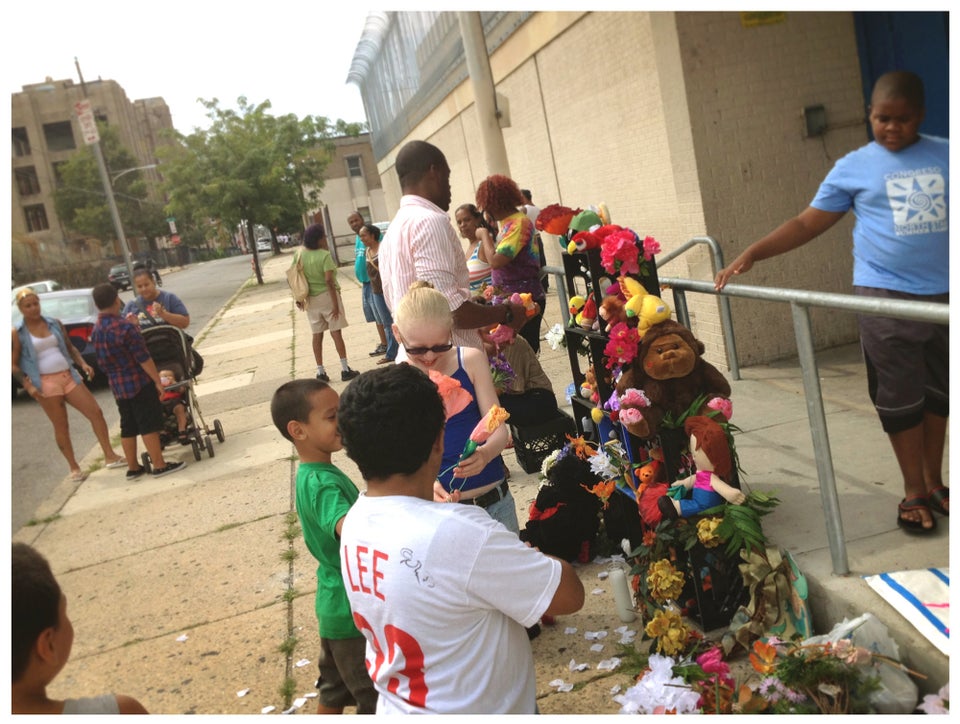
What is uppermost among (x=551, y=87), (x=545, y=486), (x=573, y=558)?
(x=551, y=87)

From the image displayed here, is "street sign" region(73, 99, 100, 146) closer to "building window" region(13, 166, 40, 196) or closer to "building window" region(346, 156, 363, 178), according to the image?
"building window" region(346, 156, 363, 178)

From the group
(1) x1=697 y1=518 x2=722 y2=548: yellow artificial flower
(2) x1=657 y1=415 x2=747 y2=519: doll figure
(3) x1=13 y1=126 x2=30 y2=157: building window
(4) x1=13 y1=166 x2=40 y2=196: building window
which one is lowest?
(1) x1=697 y1=518 x2=722 y2=548: yellow artificial flower

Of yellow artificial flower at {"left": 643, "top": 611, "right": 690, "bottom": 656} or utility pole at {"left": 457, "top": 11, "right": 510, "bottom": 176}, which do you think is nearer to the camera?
yellow artificial flower at {"left": 643, "top": 611, "right": 690, "bottom": 656}

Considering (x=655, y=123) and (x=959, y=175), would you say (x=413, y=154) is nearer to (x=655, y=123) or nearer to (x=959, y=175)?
(x=959, y=175)

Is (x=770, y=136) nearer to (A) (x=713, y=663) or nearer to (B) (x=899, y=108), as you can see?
(B) (x=899, y=108)

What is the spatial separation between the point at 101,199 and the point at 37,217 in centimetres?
767

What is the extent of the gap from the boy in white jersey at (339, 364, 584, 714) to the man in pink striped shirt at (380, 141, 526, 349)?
189 cm

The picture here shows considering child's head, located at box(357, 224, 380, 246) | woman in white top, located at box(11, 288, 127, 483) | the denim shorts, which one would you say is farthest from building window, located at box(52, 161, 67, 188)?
woman in white top, located at box(11, 288, 127, 483)

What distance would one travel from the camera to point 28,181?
64500mm

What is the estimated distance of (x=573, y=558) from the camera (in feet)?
13.8

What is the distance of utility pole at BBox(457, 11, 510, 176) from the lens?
848 centimetres

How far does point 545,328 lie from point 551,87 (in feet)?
8.98

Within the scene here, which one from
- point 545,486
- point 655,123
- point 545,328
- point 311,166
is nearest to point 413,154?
point 545,486

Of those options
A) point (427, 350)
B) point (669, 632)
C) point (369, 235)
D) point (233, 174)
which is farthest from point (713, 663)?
point (233, 174)
